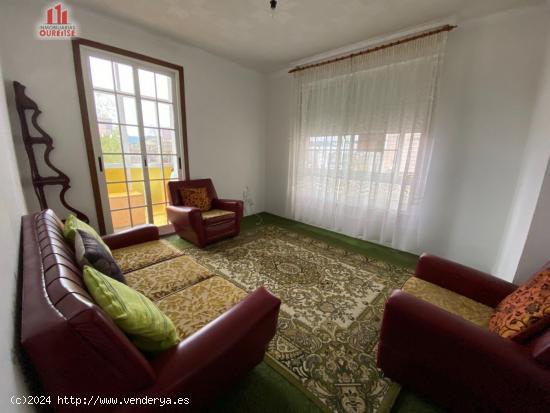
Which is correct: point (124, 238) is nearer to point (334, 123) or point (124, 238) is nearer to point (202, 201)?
point (202, 201)

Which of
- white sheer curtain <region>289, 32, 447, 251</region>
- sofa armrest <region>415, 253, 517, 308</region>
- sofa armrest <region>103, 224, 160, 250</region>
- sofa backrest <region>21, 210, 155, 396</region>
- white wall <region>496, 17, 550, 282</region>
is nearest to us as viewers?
sofa backrest <region>21, 210, 155, 396</region>

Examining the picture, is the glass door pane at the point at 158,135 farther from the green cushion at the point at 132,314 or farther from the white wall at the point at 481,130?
the white wall at the point at 481,130

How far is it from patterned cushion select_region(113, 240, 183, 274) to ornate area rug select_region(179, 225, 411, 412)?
654mm

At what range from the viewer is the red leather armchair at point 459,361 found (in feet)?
2.71

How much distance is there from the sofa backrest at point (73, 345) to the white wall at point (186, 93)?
2.50m

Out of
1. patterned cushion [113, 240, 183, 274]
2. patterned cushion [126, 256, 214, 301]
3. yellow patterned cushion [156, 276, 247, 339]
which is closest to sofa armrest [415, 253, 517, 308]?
yellow patterned cushion [156, 276, 247, 339]

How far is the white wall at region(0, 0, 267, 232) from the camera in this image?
7.02 feet

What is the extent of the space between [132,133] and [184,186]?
37.0 inches

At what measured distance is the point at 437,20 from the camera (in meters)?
2.31

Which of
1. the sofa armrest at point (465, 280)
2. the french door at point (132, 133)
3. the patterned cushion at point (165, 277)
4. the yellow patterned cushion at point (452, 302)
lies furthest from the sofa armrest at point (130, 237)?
the sofa armrest at point (465, 280)

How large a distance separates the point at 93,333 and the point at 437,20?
3.64 meters

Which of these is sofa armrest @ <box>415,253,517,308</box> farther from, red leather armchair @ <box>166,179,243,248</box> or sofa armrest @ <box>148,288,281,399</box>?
red leather armchair @ <box>166,179,243,248</box>

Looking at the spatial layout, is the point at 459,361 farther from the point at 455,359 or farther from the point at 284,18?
the point at 284,18

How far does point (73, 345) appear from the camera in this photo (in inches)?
22.2
